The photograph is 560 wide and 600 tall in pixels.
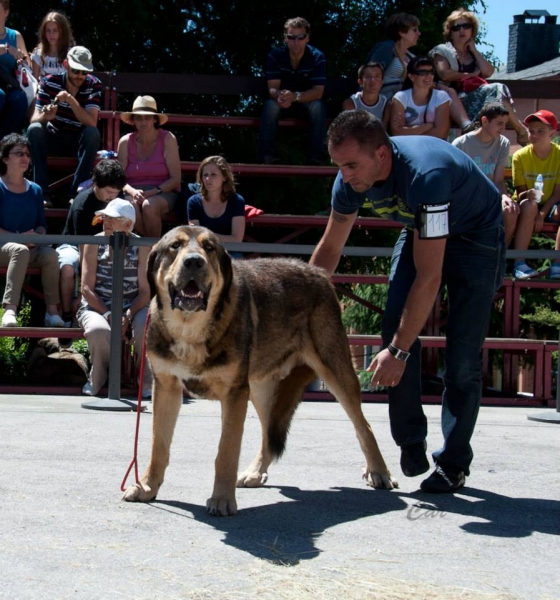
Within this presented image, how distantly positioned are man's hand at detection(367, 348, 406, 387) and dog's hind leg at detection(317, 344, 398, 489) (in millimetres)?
622

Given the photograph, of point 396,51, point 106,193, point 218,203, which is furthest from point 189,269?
point 396,51

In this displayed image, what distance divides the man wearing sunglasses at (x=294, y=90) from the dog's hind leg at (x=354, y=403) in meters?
6.16

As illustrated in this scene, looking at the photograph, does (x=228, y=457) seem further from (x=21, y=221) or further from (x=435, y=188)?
(x=21, y=221)

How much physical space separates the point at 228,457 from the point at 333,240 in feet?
5.28

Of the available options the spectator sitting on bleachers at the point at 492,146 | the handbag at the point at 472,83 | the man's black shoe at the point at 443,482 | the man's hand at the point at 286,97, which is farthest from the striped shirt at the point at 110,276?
the handbag at the point at 472,83

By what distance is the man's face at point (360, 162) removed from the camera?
15.7 feet

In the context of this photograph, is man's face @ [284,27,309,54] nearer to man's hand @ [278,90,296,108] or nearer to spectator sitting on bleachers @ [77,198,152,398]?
man's hand @ [278,90,296,108]

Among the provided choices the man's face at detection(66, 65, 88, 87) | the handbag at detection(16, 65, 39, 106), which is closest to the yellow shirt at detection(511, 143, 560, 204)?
the man's face at detection(66, 65, 88, 87)

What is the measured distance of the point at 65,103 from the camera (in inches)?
426

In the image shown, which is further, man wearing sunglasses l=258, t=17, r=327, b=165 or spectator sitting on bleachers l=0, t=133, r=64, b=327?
man wearing sunglasses l=258, t=17, r=327, b=165

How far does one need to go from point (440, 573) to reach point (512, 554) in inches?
18.8

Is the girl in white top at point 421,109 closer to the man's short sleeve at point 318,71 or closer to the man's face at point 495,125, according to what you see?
the man's face at point 495,125

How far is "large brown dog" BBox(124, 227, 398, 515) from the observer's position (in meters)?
4.68

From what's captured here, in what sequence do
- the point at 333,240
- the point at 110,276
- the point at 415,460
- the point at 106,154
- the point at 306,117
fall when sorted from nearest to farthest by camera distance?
the point at 415,460, the point at 333,240, the point at 110,276, the point at 106,154, the point at 306,117
